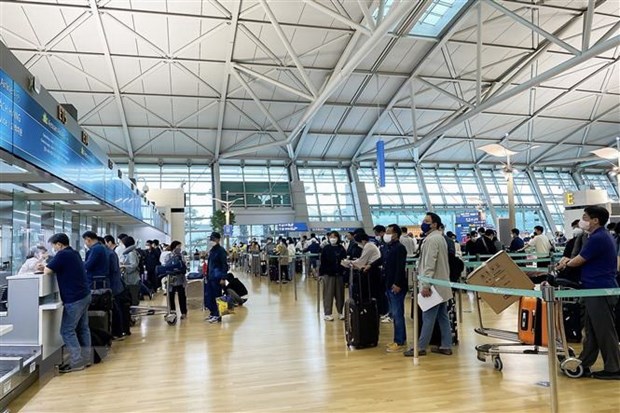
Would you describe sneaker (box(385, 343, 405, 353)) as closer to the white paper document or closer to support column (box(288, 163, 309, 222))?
the white paper document

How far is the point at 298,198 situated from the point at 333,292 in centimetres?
1913

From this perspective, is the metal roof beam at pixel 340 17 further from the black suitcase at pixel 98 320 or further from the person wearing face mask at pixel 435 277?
the black suitcase at pixel 98 320

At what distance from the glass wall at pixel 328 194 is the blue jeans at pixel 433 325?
70.1 feet

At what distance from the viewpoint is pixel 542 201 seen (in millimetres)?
29547

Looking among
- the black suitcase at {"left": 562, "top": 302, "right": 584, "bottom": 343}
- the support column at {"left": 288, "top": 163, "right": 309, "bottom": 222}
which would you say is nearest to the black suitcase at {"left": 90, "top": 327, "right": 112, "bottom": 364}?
the black suitcase at {"left": 562, "top": 302, "right": 584, "bottom": 343}

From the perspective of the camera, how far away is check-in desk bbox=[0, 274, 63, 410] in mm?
4156

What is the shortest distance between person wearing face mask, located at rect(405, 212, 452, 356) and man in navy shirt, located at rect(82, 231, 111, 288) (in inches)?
156

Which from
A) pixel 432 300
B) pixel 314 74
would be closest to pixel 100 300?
pixel 432 300

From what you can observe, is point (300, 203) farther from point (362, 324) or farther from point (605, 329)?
point (605, 329)

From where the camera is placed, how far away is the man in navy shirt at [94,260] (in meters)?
5.46

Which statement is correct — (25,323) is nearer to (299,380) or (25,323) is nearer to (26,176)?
(26,176)

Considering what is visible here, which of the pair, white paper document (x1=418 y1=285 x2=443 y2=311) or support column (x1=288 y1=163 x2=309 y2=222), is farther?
support column (x1=288 y1=163 x2=309 y2=222)

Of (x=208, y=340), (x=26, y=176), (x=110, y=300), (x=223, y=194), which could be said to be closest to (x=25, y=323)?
(x=110, y=300)

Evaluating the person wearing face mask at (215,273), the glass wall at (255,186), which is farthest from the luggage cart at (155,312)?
the glass wall at (255,186)
